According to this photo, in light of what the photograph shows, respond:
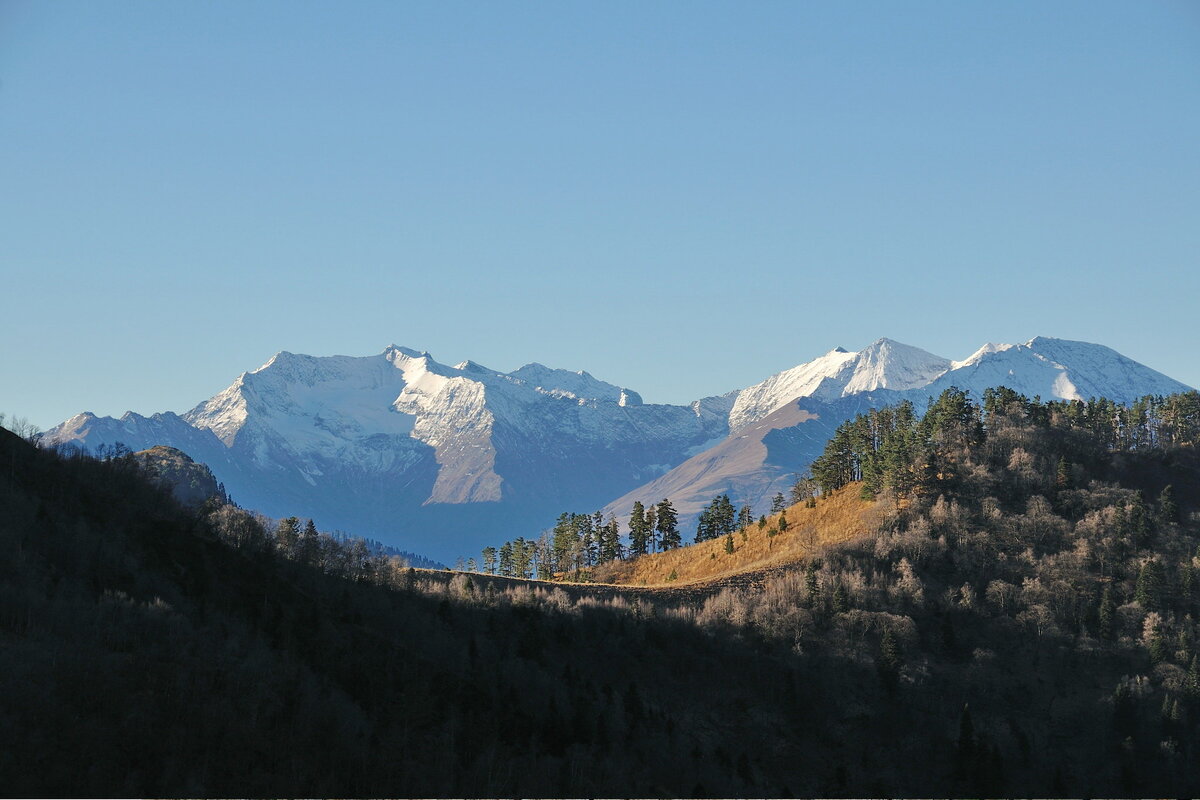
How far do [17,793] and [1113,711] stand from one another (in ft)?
442

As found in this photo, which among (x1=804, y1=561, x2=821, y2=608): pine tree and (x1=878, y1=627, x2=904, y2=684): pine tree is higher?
(x1=804, y1=561, x2=821, y2=608): pine tree

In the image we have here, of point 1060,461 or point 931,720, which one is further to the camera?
point 1060,461

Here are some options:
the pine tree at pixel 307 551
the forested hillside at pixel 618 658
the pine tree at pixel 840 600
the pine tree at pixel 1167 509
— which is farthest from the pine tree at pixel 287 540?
the pine tree at pixel 1167 509

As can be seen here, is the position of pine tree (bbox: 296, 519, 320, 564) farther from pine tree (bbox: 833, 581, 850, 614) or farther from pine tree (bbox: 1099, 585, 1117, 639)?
pine tree (bbox: 1099, 585, 1117, 639)

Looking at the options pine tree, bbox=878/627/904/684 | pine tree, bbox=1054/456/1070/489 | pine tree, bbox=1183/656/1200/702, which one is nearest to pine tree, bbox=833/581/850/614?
pine tree, bbox=878/627/904/684

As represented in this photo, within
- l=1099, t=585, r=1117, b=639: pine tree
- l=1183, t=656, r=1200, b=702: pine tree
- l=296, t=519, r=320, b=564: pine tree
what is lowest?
l=1183, t=656, r=1200, b=702: pine tree

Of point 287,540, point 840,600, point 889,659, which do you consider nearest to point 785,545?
point 840,600

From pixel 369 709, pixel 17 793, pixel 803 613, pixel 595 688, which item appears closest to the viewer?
pixel 17 793

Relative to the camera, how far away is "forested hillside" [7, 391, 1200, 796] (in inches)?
3558

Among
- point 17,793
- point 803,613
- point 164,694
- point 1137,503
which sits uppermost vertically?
point 1137,503

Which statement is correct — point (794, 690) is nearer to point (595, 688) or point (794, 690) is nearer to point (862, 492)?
point (595, 688)

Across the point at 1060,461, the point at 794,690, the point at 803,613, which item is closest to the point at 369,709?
the point at 794,690

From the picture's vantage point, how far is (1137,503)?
619 feet

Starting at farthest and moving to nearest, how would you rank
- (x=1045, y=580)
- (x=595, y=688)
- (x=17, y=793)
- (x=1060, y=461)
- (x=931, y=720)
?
(x=1060, y=461) < (x=1045, y=580) < (x=931, y=720) < (x=595, y=688) < (x=17, y=793)
